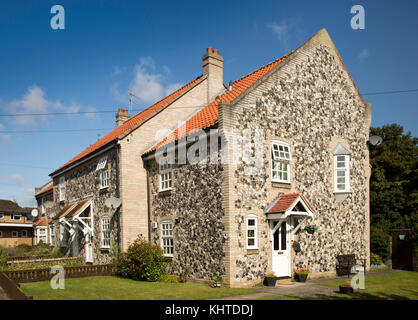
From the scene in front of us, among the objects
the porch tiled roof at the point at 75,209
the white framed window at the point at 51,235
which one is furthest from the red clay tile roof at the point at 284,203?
the white framed window at the point at 51,235

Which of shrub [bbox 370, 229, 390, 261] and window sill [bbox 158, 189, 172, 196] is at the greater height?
window sill [bbox 158, 189, 172, 196]

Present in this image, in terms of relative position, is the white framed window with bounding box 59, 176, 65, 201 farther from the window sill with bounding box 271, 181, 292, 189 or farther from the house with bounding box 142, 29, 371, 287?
the window sill with bounding box 271, 181, 292, 189

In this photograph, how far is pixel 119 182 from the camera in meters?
19.0

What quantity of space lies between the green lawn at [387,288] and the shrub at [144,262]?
642cm

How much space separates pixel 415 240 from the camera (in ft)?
60.3

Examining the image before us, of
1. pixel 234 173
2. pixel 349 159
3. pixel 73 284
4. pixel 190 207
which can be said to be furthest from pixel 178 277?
pixel 349 159

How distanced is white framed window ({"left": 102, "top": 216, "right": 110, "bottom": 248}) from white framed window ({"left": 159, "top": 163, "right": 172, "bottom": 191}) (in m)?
4.13

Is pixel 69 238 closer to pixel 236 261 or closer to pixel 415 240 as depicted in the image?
pixel 236 261

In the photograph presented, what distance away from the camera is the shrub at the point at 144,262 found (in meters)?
16.3

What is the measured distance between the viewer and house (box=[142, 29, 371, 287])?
14.3m

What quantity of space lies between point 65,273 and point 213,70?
44.2 ft

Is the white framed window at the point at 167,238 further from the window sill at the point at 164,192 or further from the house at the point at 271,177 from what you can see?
the window sill at the point at 164,192

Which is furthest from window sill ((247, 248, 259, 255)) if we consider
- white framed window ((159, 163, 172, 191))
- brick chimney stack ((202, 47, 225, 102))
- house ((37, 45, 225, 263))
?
brick chimney stack ((202, 47, 225, 102))

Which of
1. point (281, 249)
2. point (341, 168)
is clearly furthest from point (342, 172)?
point (281, 249)
